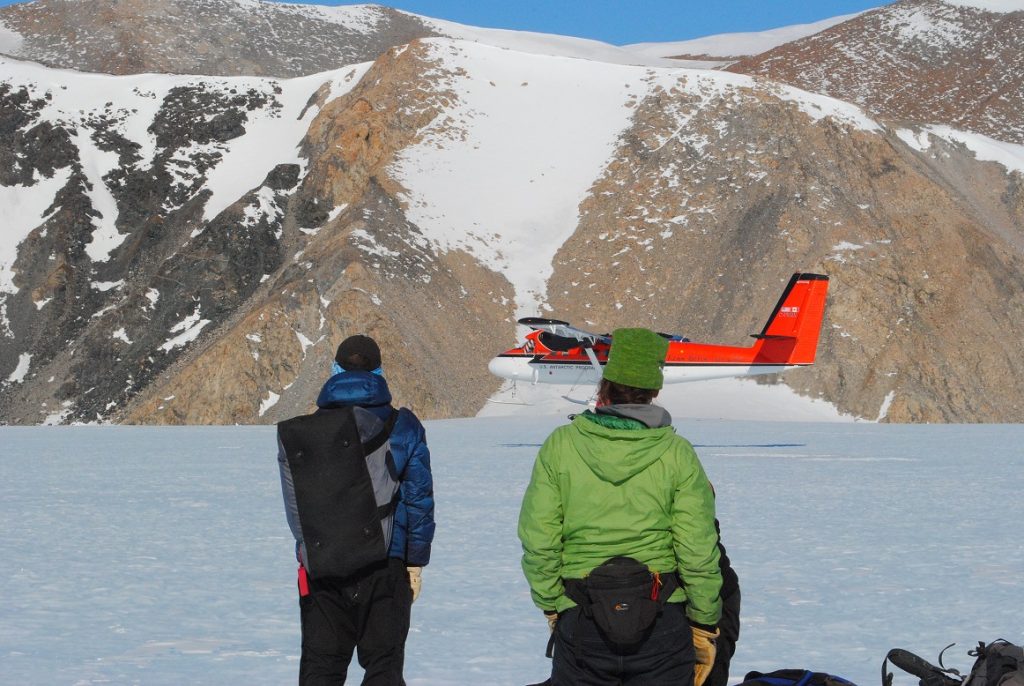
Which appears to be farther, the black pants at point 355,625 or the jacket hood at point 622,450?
the black pants at point 355,625

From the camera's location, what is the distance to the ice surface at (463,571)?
27.3ft

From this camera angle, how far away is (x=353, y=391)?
5828 millimetres

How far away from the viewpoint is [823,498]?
19.0 m

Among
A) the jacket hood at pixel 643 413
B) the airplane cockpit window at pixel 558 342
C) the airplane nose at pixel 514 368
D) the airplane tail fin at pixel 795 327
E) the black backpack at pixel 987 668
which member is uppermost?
the jacket hood at pixel 643 413

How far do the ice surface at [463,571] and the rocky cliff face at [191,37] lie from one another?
132 metres

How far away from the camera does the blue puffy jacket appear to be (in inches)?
230

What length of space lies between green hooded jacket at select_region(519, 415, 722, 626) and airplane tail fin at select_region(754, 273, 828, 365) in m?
33.4

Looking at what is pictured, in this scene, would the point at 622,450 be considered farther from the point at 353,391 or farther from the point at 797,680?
the point at 353,391

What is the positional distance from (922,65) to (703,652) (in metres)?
136

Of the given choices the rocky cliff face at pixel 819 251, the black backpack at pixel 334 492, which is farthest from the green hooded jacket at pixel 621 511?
the rocky cliff face at pixel 819 251

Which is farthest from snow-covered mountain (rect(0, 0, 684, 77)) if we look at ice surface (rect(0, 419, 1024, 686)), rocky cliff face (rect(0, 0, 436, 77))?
ice surface (rect(0, 419, 1024, 686))

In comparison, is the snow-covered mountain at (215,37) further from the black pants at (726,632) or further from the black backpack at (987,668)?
the black backpack at (987,668)

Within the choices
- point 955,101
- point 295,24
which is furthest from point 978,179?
point 295,24

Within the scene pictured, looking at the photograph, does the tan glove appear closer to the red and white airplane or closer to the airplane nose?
the red and white airplane
